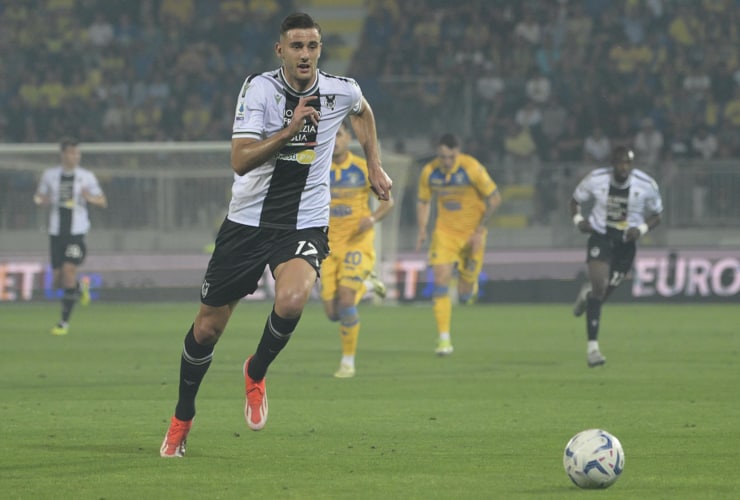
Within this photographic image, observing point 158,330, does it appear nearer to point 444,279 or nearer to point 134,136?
point 444,279

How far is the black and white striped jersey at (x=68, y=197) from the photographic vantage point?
727 inches

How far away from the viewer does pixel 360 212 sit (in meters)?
13.5

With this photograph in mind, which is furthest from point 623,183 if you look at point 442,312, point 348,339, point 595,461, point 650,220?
point 595,461

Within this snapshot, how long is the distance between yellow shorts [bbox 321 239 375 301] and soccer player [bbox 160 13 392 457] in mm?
5310

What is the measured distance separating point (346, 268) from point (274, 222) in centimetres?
558

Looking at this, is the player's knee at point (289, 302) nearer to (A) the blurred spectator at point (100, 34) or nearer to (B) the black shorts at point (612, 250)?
(B) the black shorts at point (612, 250)

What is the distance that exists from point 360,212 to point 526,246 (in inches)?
414

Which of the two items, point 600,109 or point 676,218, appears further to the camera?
point 600,109

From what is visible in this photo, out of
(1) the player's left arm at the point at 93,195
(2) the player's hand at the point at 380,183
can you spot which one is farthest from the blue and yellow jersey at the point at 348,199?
(1) the player's left arm at the point at 93,195

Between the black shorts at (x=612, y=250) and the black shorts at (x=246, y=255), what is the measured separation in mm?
7011

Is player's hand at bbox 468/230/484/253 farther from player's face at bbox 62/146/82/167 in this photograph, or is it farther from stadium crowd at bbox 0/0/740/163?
stadium crowd at bbox 0/0/740/163

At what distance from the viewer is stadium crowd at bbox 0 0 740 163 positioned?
2772cm

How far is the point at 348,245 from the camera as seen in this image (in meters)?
13.2

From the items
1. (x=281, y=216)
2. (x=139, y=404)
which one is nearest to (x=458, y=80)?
(x=139, y=404)
